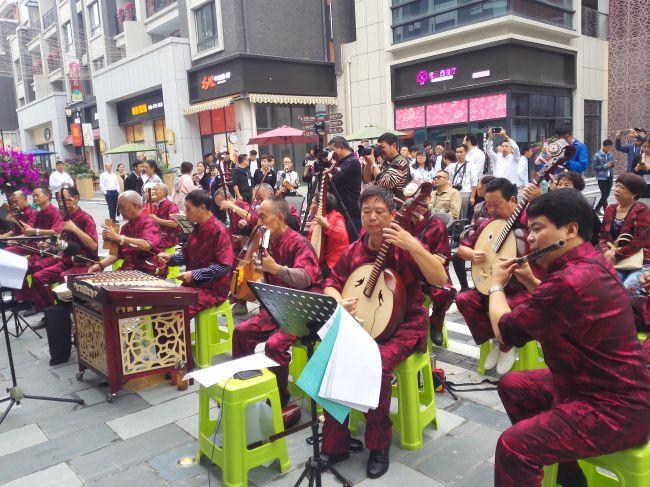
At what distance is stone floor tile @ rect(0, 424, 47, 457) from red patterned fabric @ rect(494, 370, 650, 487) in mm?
2990

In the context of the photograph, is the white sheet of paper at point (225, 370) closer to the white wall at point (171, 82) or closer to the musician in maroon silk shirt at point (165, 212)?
the musician in maroon silk shirt at point (165, 212)

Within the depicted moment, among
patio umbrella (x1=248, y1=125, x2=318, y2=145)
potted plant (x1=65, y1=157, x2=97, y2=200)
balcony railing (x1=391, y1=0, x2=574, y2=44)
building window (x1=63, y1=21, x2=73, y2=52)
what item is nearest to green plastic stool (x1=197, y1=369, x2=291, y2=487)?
patio umbrella (x1=248, y1=125, x2=318, y2=145)

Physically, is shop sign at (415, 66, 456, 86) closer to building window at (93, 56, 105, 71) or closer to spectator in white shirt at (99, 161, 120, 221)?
spectator in white shirt at (99, 161, 120, 221)

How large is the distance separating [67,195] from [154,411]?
291cm

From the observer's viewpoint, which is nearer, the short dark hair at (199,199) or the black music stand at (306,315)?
the black music stand at (306,315)

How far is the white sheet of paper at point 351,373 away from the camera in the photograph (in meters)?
2.06

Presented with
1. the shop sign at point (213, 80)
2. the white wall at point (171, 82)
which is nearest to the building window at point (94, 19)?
the white wall at point (171, 82)

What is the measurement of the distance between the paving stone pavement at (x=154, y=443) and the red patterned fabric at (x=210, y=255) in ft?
2.67

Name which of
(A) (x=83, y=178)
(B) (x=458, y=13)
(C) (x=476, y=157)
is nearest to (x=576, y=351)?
(C) (x=476, y=157)

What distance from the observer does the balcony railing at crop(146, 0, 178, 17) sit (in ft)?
74.3

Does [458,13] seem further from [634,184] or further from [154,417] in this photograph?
[154,417]

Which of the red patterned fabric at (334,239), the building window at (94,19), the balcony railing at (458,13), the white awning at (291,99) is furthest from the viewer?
the building window at (94,19)

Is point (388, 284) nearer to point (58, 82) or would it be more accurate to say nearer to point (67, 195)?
point (67, 195)

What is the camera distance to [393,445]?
3.17 m
